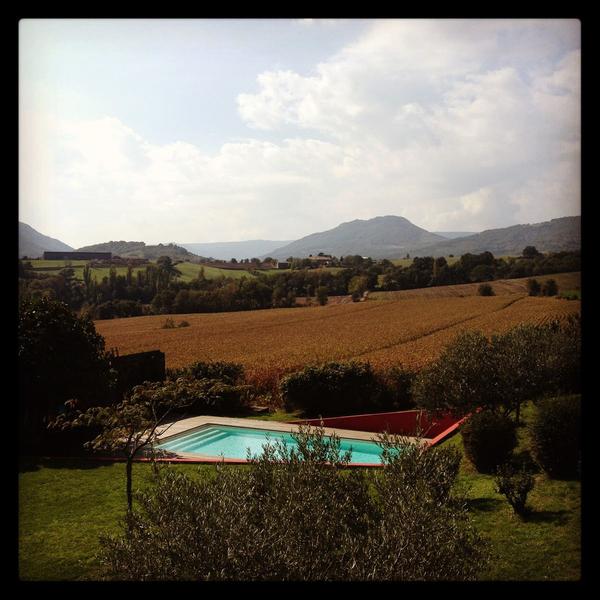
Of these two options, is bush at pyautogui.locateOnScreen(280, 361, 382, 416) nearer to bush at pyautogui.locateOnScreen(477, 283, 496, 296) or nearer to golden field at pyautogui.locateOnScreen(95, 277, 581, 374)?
golden field at pyautogui.locateOnScreen(95, 277, 581, 374)

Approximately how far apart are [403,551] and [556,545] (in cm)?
296

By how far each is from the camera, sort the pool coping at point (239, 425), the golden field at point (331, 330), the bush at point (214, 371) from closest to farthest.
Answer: the pool coping at point (239, 425), the bush at point (214, 371), the golden field at point (331, 330)

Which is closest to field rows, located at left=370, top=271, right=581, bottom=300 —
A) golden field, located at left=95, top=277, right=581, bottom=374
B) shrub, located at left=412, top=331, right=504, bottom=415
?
golden field, located at left=95, top=277, right=581, bottom=374

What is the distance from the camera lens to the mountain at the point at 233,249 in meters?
14.3

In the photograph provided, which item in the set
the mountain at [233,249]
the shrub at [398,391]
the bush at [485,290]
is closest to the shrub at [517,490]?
the shrub at [398,391]

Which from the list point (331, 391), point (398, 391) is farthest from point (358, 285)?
point (331, 391)

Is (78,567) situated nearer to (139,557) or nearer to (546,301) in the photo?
(139,557)

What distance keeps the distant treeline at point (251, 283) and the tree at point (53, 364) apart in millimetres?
550

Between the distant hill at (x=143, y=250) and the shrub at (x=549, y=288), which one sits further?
the distant hill at (x=143, y=250)

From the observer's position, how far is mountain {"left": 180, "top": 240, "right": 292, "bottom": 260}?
563 inches

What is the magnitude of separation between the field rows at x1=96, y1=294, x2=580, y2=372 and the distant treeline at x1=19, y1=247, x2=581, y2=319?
38 cm

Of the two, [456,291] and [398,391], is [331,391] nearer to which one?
[398,391]

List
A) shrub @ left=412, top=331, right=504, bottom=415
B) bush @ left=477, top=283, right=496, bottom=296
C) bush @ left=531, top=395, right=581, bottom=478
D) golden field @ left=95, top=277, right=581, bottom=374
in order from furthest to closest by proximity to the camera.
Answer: bush @ left=477, top=283, right=496, bottom=296
golden field @ left=95, top=277, right=581, bottom=374
shrub @ left=412, top=331, right=504, bottom=415
bush @ left=531, top=395, right=581, bottom=478

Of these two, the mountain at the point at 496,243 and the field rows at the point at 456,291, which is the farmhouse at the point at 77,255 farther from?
the field rows at the point at 456,291
